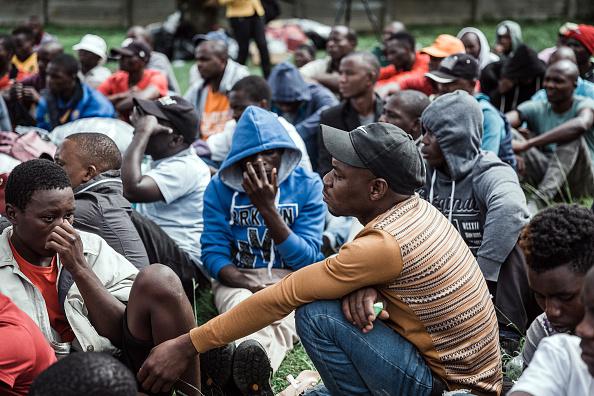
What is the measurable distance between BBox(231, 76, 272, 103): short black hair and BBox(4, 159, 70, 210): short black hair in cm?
291

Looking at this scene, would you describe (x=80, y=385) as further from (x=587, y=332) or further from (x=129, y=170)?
(x=129, y=170)

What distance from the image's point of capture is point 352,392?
3111 millimetres

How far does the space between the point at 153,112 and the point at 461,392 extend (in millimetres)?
2869

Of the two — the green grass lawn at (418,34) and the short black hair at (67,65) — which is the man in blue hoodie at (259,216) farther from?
the green grass lawn at (418,34)

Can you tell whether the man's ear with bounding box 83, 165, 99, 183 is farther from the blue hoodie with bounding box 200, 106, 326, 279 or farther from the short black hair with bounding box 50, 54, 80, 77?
the short black hair with bounding box 50, 54, 80, 77

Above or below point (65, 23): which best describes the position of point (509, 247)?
above

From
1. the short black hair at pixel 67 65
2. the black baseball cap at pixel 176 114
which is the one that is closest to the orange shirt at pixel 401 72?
the short black hair at pixel 67 65

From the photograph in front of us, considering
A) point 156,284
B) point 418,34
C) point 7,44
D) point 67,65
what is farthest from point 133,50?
point 418,34

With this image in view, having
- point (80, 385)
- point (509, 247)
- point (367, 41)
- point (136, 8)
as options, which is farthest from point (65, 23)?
point (80, 385)

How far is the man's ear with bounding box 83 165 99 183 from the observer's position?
427 centimetres

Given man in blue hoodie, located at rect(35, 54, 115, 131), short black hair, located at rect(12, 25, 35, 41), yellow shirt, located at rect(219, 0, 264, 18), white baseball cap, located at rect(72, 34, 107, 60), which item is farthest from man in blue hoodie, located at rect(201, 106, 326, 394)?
short black hair, located at rect(12, 25, 35, 41)

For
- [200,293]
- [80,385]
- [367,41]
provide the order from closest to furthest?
[80,385] → [200,293] → [367,41]

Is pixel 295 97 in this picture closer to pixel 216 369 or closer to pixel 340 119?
pixel 340 119

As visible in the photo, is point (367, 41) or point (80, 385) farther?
point (367, 41)
